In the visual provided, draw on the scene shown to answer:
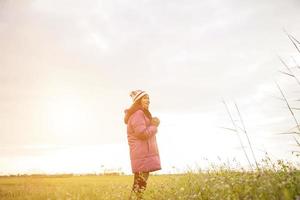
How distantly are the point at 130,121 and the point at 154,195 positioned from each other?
1920 millimetres

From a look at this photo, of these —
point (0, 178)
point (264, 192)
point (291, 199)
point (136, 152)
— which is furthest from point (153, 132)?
point (0, 178)

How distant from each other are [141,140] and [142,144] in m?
0.10

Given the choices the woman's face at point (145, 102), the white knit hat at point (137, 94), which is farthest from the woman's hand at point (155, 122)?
the white knit hat at point (137, 94)

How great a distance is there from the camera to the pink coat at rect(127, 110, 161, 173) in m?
8.95

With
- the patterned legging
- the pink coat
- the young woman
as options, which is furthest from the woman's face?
the patterned legging

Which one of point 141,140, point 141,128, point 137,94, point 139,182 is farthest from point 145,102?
point 139,182

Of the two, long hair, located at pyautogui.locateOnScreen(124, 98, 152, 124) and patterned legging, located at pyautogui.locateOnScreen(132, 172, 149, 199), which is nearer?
patterned legging, located at pyautogui.locateOnScreen(132, 172, 149, 199)

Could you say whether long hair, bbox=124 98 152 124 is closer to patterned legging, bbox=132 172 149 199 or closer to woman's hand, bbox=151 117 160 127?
woman's hand, bbox=151 117 160 127

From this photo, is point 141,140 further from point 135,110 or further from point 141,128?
point 135,110

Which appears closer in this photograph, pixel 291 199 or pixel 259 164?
pixel 291 199

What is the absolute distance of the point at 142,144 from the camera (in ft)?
29.8

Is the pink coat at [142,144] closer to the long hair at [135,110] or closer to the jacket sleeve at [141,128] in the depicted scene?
the jacket sleeve at [141,128]

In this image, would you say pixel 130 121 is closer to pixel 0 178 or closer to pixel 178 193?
pixel 178 193

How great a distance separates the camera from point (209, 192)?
7500mm
